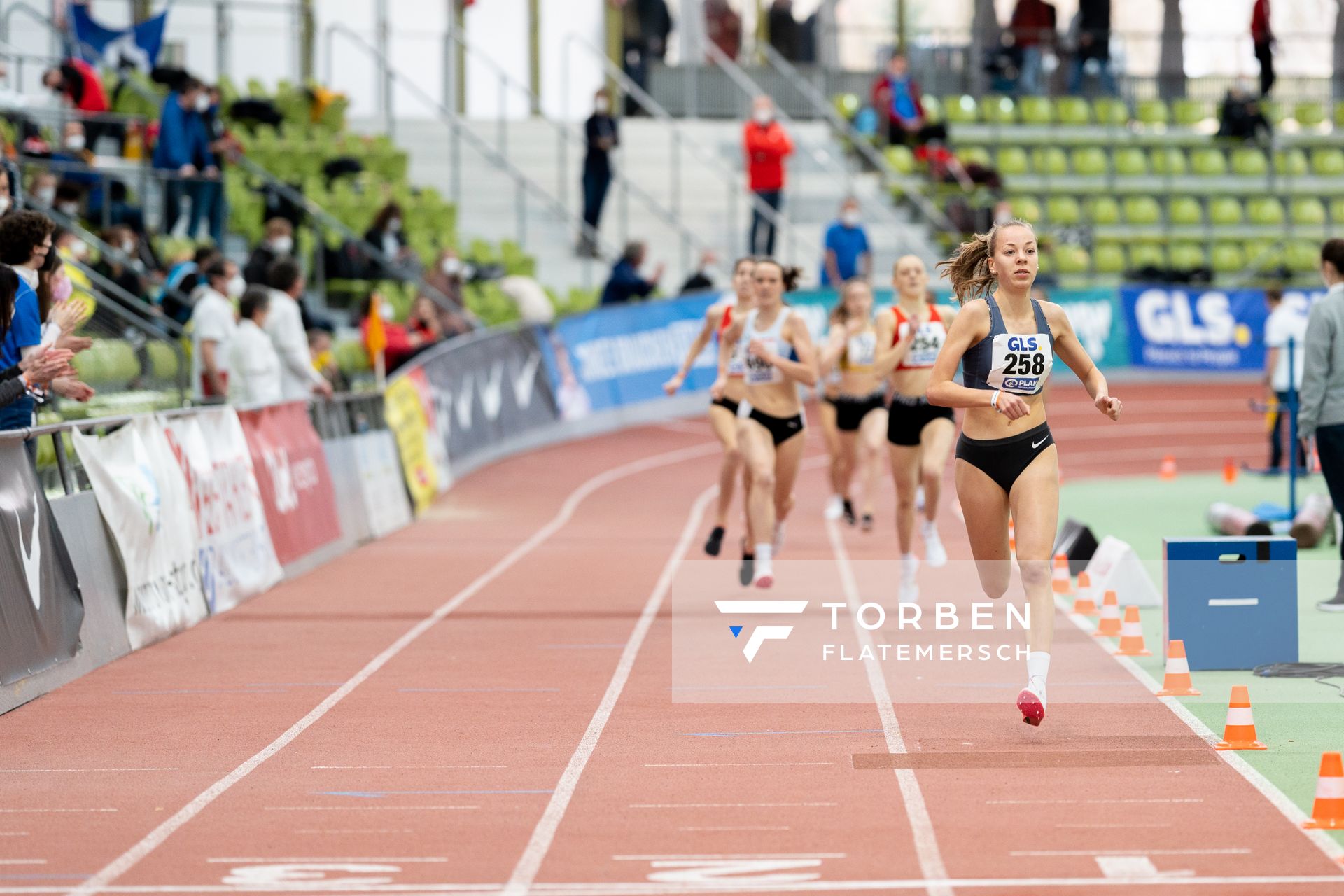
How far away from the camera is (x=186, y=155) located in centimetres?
2245

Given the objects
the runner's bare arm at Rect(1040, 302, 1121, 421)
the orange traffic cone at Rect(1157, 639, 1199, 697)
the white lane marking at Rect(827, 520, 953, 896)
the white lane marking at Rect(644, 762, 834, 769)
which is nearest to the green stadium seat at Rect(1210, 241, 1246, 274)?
the white lane marking at Rect(827, 520, 953, 896)

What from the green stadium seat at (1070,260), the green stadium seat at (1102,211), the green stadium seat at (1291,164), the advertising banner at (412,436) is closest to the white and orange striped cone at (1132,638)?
the advertising banner at (412,436)

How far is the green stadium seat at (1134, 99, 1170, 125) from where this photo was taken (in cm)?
3844

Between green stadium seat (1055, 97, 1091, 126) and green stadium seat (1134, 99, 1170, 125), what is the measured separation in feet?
4.49

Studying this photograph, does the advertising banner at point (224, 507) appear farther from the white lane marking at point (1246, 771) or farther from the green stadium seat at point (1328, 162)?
the green stadium seat at point (1328, 162)

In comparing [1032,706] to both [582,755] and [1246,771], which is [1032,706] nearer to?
[1246,771]

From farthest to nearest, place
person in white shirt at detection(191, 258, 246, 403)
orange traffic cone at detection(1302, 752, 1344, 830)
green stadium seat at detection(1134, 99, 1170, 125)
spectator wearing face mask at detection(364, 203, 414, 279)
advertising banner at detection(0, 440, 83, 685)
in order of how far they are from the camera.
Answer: green stadium seat at detection(1134, 99, 1170, 125)
spectator wearing face mask at detection(364, 203, 414, 279)
person in white shirt at detection(191, 258, 246, 403)
advertising banner at detection(0, 440, 83, 685)
orange traffic cone at detection(1302, 752, 1344, 830)

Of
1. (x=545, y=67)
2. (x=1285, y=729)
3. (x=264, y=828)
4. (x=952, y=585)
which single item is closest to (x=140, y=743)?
(x=264, y=828)

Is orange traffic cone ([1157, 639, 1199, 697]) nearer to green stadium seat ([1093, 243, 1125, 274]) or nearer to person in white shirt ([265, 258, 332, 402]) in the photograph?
person in white shirt ([265, 258, 332, 402])

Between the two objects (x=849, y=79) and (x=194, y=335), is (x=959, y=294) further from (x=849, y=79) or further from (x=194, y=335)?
(x=849, y=79)

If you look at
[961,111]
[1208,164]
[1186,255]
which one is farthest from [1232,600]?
[1208,164]

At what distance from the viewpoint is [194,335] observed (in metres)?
15.8

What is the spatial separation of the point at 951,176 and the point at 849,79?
4728 millimetres

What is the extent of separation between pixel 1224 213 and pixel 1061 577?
83.7 feet
